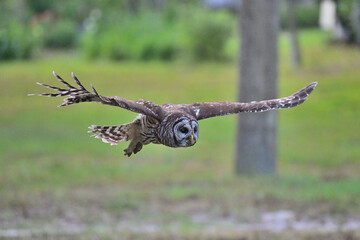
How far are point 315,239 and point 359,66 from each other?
53.2 ft

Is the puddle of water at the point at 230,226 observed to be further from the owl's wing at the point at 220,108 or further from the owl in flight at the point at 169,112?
the owl's wing at the point at 220,108

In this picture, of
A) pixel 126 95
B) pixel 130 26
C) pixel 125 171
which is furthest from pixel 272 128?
pixel 130 26

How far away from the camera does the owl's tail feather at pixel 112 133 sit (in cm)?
551

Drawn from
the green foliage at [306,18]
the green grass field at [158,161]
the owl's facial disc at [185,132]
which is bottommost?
the owl's facial disc at [185,132]

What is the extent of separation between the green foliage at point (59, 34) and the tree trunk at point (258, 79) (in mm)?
3066

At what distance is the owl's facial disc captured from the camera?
4.73 metres

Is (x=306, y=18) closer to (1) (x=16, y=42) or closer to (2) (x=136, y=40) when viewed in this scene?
(2) (x=136, y=40)

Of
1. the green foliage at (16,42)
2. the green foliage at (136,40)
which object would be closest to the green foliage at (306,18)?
the green foliage at (136,40)

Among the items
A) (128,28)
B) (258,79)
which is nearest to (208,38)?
(128,28)

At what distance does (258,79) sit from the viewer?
→ 12.7m

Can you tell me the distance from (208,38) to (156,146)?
1154 cm

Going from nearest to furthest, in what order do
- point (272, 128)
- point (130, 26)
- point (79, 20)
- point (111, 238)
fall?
point (111, 238), point (272, 128), point (79, 20), point (130, 26)

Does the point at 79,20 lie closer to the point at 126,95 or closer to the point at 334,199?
the point at 126,95

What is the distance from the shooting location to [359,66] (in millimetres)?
24469
